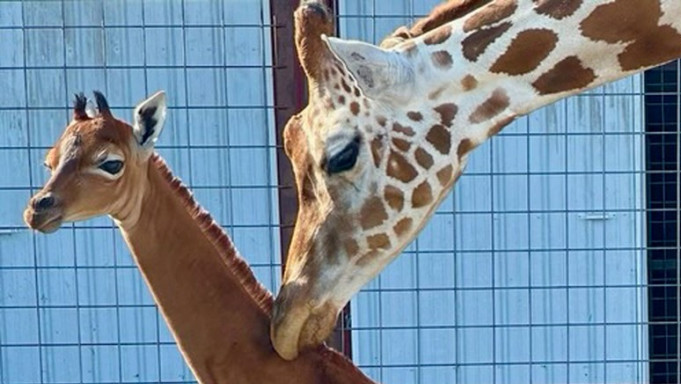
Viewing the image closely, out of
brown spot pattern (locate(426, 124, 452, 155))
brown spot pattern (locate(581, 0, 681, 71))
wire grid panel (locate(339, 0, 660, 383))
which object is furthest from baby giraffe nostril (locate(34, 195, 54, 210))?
wire grid panel (locate(339, 0, 660, 383))

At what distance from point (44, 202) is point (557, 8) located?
1.91 m

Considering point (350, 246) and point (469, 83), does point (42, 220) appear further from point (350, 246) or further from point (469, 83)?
point (469, 83)

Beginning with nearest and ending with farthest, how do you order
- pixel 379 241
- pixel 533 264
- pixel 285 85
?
1. pixel 379 241
2. pixel 285 85
3. pixel 533 264

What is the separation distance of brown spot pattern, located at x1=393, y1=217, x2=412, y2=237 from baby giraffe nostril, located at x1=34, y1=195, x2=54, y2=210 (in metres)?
1.45

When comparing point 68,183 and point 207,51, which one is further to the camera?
point 207,51

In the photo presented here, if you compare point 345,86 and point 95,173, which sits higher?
point 345,86

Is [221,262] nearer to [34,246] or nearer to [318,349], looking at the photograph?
[318,349]

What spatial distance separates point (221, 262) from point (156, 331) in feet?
5.89

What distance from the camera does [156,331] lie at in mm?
5492

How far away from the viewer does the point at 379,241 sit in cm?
287

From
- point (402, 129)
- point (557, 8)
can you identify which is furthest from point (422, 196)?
point (557, 8)

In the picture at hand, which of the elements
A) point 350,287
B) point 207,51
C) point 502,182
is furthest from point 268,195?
point 350,287

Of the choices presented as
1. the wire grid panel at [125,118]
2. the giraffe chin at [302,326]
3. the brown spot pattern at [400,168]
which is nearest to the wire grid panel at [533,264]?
the wire grid panel at [125,118]

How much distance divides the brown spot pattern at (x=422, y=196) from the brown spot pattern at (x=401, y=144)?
0.39ft
